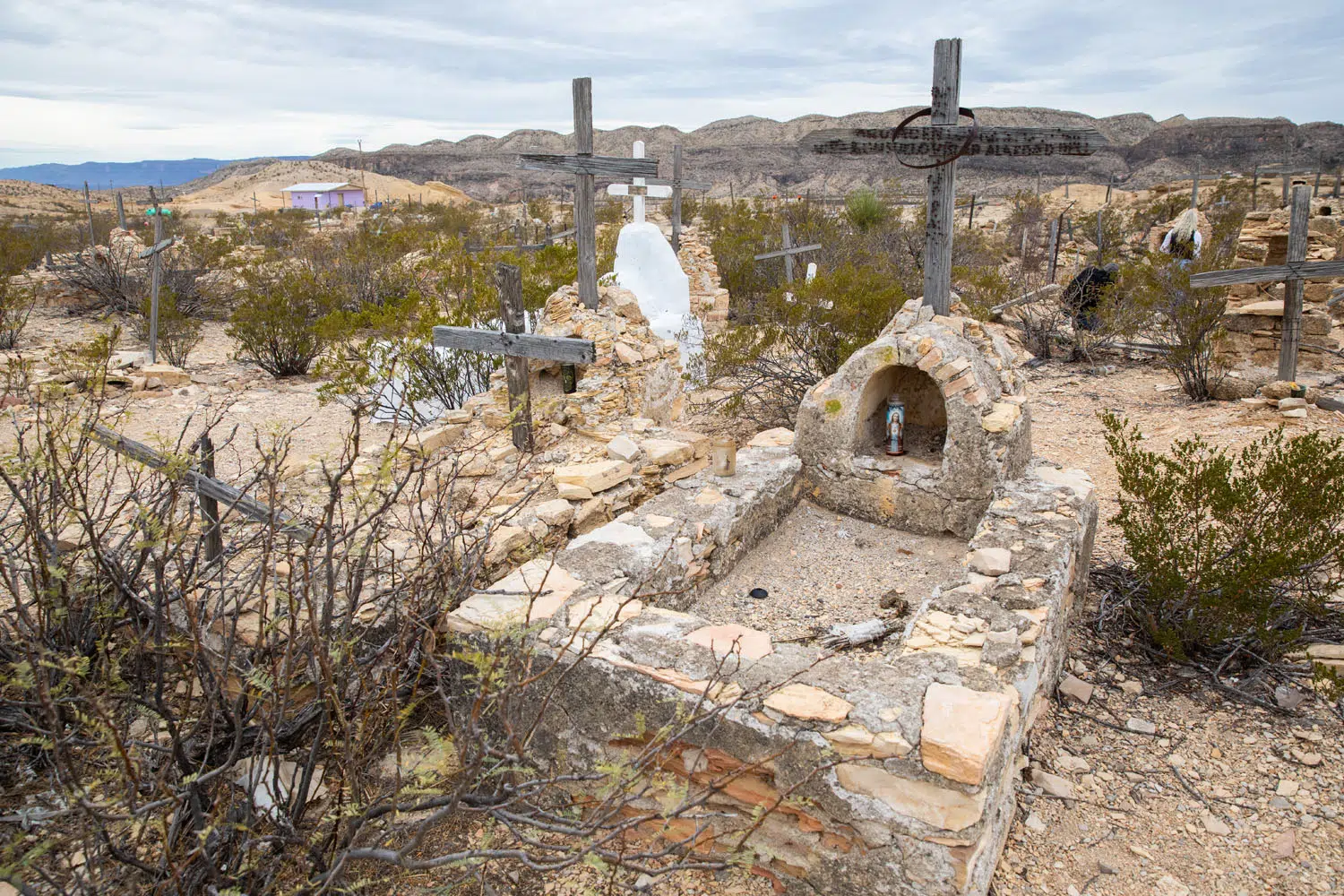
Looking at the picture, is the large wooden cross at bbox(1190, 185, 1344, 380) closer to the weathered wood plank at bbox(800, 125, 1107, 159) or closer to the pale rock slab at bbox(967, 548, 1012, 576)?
the weathered wood plank at bbox(800, 125, 1107, 159)

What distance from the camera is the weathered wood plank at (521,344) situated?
243 inches

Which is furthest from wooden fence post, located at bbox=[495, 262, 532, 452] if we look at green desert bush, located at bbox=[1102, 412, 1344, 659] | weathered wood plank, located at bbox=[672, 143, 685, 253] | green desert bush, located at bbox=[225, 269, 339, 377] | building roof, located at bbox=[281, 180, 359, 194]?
building roof, located at bbox=[281, 180, 359, 194]

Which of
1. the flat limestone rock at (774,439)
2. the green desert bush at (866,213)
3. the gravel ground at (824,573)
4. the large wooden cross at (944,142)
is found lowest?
the gravel ground at (824,573)

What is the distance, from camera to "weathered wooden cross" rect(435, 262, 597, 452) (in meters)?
6.20

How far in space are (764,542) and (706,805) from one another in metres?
2.07

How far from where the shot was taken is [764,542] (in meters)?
4.64

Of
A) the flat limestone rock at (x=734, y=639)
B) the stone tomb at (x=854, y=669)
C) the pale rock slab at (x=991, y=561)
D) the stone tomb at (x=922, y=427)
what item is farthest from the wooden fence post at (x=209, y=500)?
the pale rock slab at (x=991, y=561)

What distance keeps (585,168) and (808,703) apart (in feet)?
18.1

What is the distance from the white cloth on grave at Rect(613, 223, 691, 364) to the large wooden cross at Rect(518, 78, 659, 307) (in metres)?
2.56

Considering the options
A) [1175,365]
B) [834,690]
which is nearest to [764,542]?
[834,690]

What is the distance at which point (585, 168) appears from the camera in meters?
6.92

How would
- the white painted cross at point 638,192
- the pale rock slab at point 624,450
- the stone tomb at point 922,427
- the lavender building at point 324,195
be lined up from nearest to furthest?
the stone tomb at point 922,427, the pale rock slab at point 624,450, the white painted cross at point 638,192, the lavender building at point 324,195

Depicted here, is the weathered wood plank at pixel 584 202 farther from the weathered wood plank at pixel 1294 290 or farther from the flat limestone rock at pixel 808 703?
the weathered wood plank at pixel 1294 290

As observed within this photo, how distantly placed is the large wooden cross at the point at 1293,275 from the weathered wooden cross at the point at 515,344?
20.9 feet
